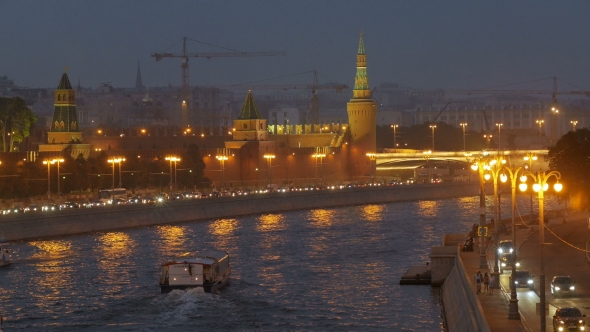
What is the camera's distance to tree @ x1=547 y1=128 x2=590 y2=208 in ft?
141

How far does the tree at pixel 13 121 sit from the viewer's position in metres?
81.2

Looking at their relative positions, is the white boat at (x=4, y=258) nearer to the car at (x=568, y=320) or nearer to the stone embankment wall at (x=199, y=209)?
the stone embankment wall at (x=199, y=209)

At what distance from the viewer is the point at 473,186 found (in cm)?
8394

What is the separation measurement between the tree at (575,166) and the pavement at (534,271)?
139cm

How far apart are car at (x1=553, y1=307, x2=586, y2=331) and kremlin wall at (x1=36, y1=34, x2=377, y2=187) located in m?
50.5

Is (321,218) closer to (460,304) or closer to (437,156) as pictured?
(437,156)

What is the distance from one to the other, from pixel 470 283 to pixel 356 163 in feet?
215

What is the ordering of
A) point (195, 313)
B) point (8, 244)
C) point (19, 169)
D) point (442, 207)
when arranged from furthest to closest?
point (442, 207) < point (19, 169) < point (8, 244) < point (195, 313)

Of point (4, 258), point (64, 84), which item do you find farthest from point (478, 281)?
point (64, 84)

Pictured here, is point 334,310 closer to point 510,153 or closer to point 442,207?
point 442,207

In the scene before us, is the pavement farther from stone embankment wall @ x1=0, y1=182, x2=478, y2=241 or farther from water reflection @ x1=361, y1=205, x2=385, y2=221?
stone embankment wall @ x1=0, y1=182, x2=478, y2=241

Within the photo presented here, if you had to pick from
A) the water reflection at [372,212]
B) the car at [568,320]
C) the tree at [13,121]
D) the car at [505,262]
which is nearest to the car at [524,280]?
the car at [505,262]

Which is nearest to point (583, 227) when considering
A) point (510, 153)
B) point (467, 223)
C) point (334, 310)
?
point (467, 223)

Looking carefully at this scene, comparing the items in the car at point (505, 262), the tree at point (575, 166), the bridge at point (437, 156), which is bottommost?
the car at point (505, 262)
